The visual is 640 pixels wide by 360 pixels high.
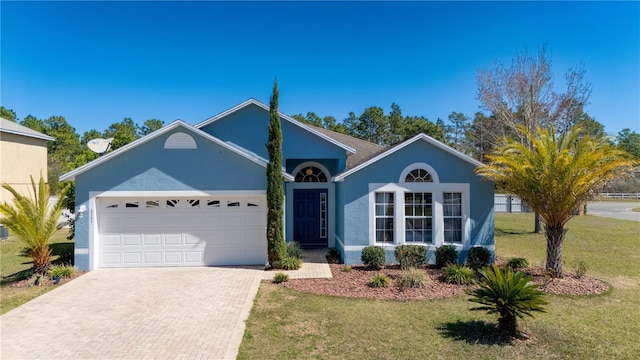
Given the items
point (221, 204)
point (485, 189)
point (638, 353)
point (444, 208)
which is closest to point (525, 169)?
point (485, 189)

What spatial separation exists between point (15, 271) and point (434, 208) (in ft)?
49.6

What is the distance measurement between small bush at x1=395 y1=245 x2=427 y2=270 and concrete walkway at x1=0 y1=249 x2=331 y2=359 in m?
2.54

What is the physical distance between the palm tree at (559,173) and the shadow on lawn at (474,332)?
16.3ft

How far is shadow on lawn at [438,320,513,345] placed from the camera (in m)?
6.27

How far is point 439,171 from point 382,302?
5.63 m

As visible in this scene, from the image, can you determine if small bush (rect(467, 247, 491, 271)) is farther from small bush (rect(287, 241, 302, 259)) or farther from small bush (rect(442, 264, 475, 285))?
small bush (rect(287, 241, 302, 259))

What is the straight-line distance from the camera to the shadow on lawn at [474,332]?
247 inches

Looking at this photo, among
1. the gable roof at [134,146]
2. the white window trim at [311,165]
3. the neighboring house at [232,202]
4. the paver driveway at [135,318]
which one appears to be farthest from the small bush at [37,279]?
the white window trim at [311,165]

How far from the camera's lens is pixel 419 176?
12.1 metres

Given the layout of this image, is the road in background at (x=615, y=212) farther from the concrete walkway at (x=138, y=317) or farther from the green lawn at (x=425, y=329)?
the concrete walkway at (x=138, y=317)

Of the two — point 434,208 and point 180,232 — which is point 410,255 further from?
point 180,232

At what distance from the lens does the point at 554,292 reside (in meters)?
9.09

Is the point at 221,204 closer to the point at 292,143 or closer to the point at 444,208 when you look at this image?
the point at 292,143

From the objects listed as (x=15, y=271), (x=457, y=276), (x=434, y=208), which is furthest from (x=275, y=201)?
(x=15, y=271)
